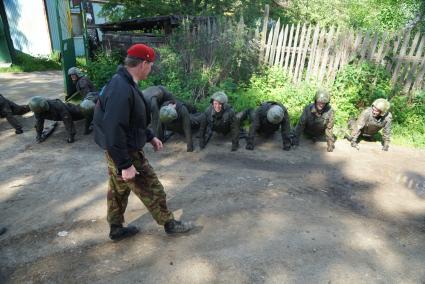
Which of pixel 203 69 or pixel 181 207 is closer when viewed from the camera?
pixel 181 207

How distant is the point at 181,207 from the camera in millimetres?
4340

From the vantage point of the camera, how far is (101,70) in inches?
376

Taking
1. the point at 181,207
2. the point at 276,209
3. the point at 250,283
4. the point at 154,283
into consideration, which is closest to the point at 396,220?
the point at 276,209

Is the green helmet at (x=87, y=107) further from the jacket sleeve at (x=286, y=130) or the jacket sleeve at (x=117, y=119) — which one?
the jacket sleeve at (x=117, y=119)

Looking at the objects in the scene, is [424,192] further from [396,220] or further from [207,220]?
[207,220]

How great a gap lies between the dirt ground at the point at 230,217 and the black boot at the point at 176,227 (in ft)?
0.29

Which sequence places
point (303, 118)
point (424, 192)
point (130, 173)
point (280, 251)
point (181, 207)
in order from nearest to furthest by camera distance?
point (130, 173) < point (280, 251) < point (181, 207) < point (424, 192) < point (303, 118)

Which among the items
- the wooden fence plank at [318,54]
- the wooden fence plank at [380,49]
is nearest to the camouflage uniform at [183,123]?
the wooden fence plank at [318,54]

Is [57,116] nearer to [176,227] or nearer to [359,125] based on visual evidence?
[176,227]

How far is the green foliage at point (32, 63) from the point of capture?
44.7 ft

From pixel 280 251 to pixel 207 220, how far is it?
0.99 meters

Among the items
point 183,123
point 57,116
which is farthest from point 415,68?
point 57,116

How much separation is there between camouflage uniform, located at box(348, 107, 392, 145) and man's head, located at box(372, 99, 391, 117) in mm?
120

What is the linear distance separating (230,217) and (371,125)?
12.5ft
